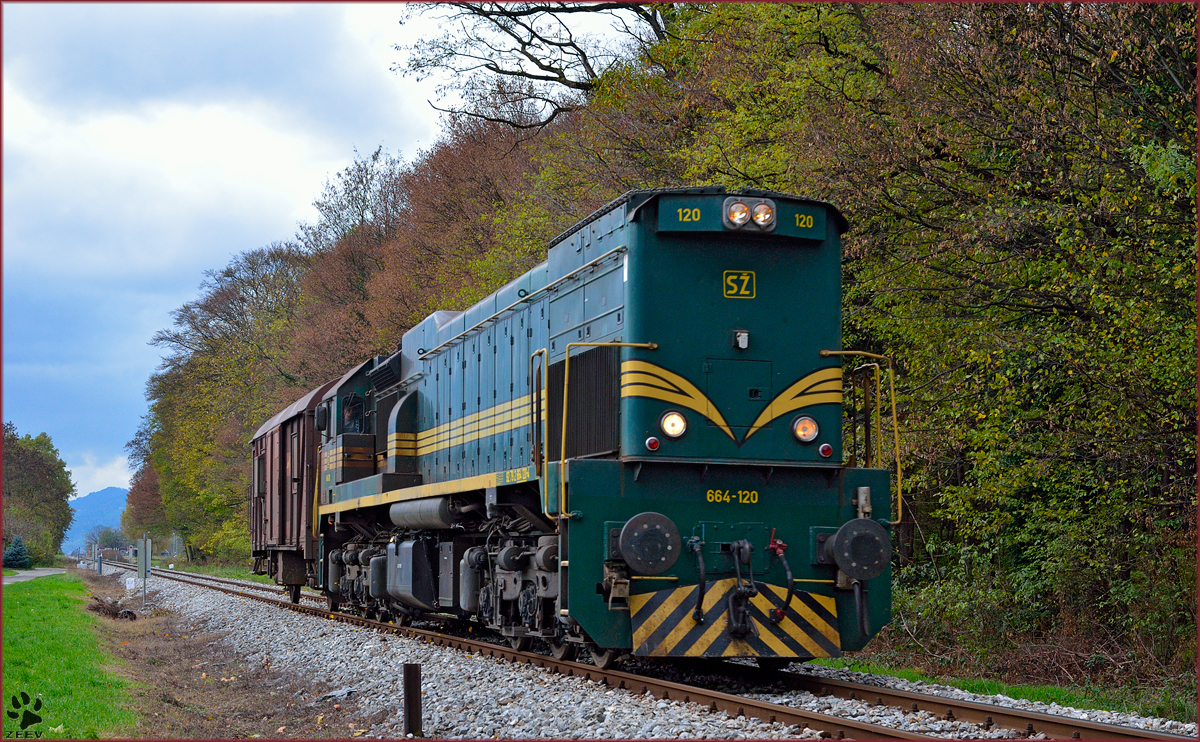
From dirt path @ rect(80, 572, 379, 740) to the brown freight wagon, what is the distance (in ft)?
10.7

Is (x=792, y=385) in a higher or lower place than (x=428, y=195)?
lower

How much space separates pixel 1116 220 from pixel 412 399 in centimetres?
931

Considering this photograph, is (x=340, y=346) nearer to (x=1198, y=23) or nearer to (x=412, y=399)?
(x=412, y=399)

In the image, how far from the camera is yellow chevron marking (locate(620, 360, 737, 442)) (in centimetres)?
848

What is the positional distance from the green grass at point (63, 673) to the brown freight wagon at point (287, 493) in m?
3.59

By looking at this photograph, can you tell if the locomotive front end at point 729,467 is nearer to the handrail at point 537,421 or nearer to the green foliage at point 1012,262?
the handrail at point 537,421

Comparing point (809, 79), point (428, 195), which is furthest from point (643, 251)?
point (428, 195)

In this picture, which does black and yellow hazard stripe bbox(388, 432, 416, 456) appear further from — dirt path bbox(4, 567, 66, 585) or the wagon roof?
dirt path bbox(4, 567, 66, 585)

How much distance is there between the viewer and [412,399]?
49.6 ft

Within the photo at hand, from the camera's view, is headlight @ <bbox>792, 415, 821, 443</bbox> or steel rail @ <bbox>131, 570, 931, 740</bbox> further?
headlight @ <bbox>792, 415, 821, 443</bbox>

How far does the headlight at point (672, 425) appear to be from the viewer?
27.6 feet

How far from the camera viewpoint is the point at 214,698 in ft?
32.9

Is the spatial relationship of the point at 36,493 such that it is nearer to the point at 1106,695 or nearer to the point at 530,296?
the point at 530,296

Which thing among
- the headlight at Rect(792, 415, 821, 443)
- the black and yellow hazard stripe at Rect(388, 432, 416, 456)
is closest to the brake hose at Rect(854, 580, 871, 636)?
the headlight at Rect(792, 415, 821, 443)
